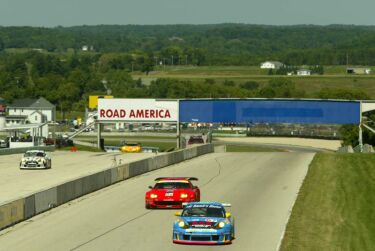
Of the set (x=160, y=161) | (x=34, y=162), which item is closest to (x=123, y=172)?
(x=160, y=161)

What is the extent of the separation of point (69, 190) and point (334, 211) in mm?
11187

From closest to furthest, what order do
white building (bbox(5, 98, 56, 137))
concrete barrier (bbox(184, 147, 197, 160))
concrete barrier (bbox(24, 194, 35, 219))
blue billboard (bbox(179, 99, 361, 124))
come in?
concrete barrier (bbox(24, 194, 35, 219)) → concrete barrier (bbox(184, 147, 197, 160)) → blue billboard (bbox(179, 99, 361, 124)) → white building (bbox(5, 98, 56, 137))

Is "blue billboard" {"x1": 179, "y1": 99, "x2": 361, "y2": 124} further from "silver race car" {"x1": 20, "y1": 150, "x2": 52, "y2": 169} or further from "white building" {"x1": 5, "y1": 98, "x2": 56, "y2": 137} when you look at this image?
"white building" {"x1": 5, "y1": 98, "x2": 56, "y2": 137}

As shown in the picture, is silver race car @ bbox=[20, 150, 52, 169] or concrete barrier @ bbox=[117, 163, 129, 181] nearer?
concrete barrier @ bbox=[117, 163, 129, 181]

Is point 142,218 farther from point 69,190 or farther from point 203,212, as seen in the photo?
point 69,190

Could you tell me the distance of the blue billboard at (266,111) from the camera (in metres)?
90.4

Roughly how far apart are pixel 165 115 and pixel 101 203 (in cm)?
5621

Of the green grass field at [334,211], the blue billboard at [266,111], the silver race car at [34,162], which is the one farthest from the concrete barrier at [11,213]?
the blue billboard at [266,111]

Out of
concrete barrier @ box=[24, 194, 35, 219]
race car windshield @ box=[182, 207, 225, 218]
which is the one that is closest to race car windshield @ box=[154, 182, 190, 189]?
concrete barrier @ box=[24, 194, 35, 219]

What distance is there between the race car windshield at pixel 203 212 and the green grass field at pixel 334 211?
201 centimetres

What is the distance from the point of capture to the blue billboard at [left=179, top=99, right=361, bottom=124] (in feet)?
297

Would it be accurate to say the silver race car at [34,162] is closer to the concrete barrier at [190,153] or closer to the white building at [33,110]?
the concrete barrier at [190,153]

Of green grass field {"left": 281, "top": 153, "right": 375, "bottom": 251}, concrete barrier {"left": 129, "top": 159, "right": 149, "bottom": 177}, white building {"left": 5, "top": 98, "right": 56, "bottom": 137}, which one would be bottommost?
green grass field {"left": 281, "top": 153, "right": 375, "bottom": 251}

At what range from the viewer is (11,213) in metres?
29.8
